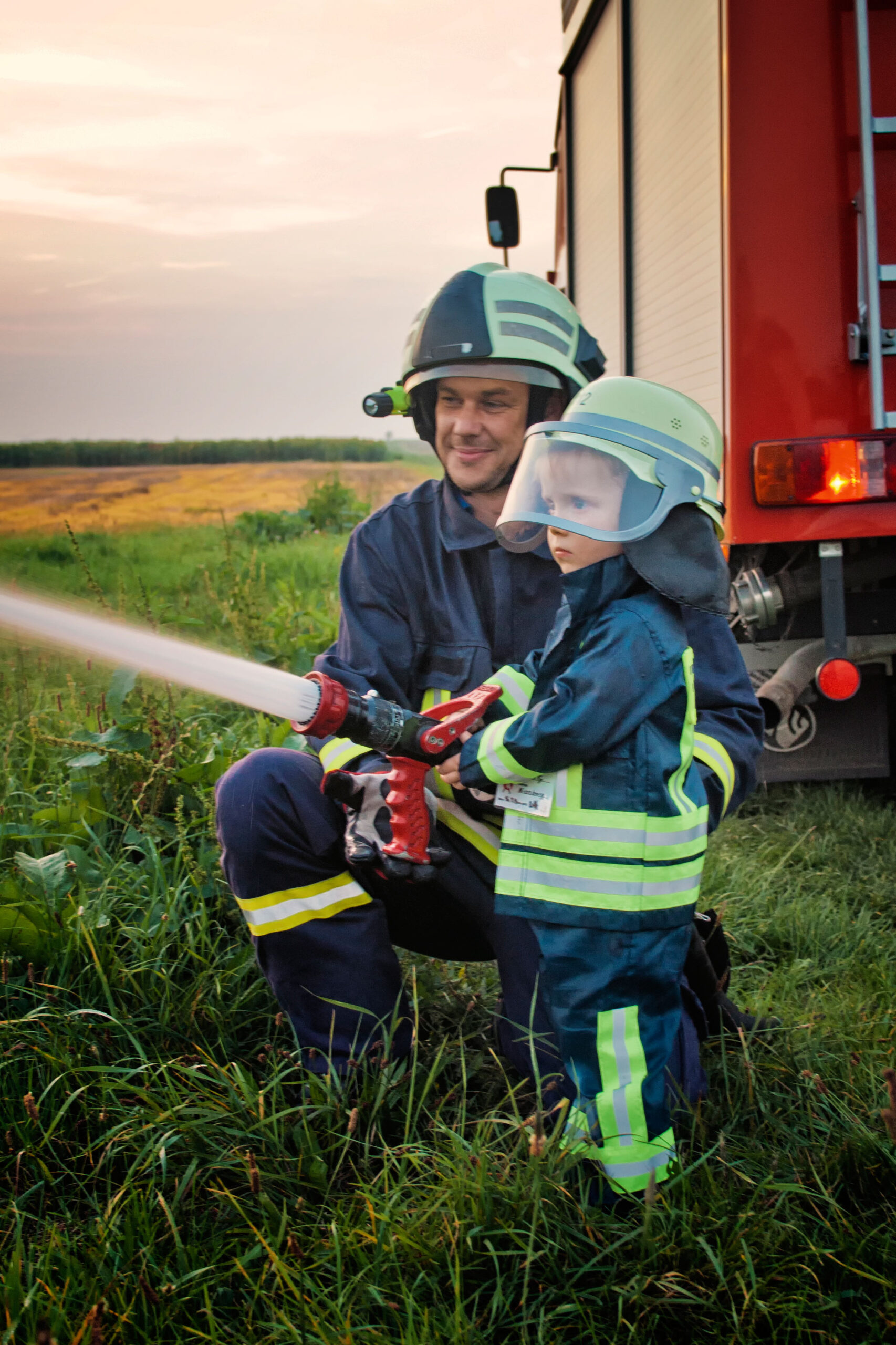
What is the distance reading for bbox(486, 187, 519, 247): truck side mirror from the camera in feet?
17.4

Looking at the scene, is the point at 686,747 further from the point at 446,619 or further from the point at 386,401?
the point at 386,401

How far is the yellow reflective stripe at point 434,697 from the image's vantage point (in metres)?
2.16

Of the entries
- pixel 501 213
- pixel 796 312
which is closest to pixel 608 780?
pixel 796 312

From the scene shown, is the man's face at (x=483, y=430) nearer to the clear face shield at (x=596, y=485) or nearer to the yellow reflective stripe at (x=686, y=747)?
the clear face shield at (x=596, y=485)

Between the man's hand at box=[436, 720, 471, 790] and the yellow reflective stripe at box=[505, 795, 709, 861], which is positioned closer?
the yellow reflective stripe at box=[505, 795, 709, 861]

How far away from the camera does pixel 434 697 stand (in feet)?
7.14

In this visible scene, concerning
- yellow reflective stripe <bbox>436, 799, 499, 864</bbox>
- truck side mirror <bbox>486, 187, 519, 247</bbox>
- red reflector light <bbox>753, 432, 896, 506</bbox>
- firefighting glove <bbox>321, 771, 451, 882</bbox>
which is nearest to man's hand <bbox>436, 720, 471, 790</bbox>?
firefighting glove <bbox>321, 771, 451, 882</bbox>

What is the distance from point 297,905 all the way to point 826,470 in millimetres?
2085

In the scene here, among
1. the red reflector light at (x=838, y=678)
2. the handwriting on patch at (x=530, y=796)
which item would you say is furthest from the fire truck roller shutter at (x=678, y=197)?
the handwriting on patch at (x=530, y=796)

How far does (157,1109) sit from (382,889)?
1.85 feet

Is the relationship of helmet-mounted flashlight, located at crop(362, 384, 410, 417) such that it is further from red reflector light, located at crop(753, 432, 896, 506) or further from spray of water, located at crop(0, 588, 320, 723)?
red reflector light, located at crop(753, 432, 896, 506)

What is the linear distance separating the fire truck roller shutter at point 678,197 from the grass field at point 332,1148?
1.90 metres

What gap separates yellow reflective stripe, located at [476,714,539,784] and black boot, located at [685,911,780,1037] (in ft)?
1.86

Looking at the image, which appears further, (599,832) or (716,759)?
(716,759)
